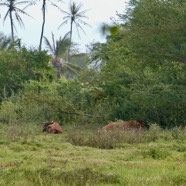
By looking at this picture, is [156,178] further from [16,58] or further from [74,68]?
[74,68]

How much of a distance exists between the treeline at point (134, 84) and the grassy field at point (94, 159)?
283 centimetres

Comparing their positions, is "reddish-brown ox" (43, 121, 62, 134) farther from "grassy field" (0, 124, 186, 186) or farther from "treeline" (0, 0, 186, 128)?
"treeline" (0, 0, 186, 128)

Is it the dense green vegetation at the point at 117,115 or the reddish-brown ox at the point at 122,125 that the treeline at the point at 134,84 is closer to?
the dense green vegetation at the point at 117,115

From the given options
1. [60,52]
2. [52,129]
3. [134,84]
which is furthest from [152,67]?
[60,52]

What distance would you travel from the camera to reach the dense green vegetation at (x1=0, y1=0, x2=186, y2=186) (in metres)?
6.68

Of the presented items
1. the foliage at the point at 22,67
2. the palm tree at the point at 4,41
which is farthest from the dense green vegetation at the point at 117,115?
the palm tree at the point at 4,41

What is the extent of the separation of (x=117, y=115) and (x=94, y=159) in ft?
27.0

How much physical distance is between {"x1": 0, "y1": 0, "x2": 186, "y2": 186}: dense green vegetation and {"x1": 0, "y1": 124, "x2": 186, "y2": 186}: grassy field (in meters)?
0.02

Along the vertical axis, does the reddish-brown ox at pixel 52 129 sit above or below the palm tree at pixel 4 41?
below

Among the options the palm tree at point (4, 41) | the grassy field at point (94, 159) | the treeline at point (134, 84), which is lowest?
the grassy field at point (94, 159)

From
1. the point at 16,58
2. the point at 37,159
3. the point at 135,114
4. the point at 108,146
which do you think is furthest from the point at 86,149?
the point at 16,58

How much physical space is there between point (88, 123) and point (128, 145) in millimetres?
5888

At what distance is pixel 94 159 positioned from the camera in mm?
8219

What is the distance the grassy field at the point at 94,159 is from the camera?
623 cm
